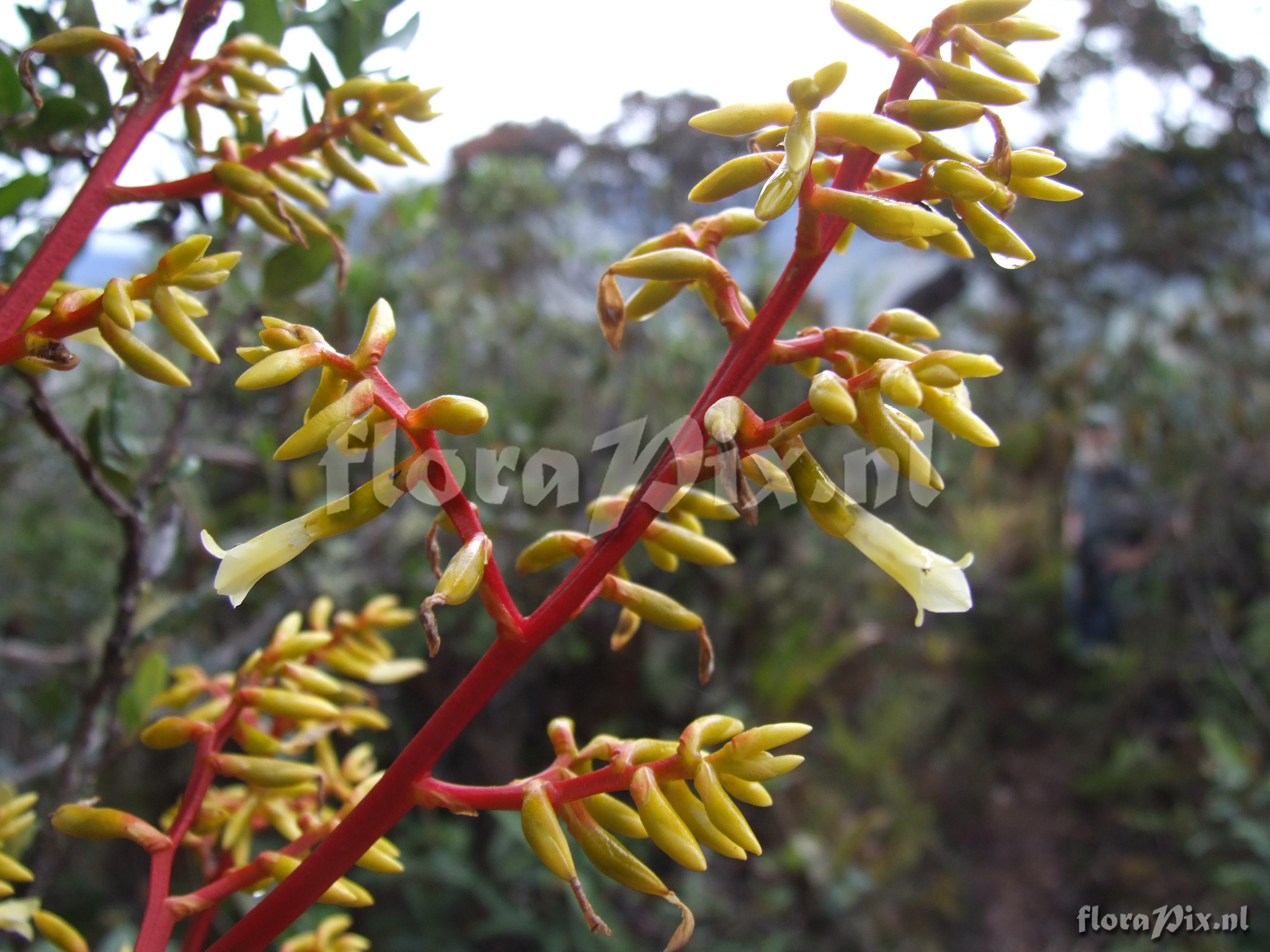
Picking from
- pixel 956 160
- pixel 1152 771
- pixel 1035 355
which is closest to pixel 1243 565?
pixel 1152 771

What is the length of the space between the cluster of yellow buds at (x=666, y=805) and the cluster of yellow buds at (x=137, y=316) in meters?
0.27

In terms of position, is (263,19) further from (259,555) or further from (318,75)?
(259,555)

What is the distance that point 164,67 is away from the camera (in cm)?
54

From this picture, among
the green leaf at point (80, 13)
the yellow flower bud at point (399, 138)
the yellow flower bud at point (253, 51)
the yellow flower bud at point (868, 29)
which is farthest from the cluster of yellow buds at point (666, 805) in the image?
the green leaf at point (80, 13)

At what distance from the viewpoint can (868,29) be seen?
41cm

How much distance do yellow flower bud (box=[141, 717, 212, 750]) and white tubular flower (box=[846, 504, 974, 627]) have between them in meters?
0.42

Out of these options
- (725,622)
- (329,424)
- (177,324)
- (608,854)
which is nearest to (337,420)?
(329,424)

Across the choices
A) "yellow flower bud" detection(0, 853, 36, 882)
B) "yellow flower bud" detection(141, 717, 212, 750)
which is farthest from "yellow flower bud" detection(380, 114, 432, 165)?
"yellow flower bud" detection(0, 853, 36, 882)

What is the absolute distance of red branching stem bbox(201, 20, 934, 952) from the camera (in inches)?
16.6

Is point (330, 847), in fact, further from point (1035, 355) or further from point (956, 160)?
point (1035, 355)

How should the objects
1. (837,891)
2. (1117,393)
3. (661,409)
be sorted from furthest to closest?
(1117,393) → (661,409) → (837,891)

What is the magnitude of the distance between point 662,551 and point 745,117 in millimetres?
238

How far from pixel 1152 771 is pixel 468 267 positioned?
11.1 ft

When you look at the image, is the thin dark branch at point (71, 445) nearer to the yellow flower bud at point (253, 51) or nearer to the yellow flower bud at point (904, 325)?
the yellow flower bud at point (253, 51)
